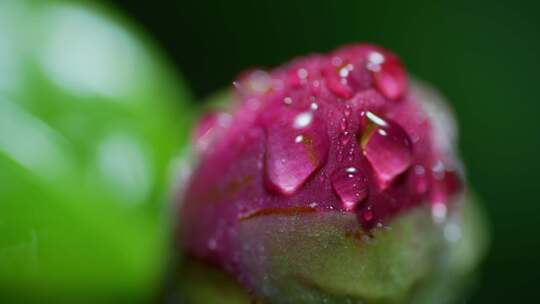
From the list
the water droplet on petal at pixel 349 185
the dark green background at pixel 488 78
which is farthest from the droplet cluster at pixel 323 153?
the dark green background at pixel 488 78

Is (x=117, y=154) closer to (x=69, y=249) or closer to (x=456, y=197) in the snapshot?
(x=69, y=249)

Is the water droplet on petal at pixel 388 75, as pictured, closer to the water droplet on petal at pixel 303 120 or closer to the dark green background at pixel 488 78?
the water droplet on petal at pixel 303 120

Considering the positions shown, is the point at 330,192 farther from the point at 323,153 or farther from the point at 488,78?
the point at 488,78

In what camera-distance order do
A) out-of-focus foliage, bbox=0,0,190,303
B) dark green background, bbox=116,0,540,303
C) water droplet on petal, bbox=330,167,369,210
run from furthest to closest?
dark green background, bbox=116,0,540,303 < out-of-focus foliage, bbox=0,0,190,303 < water droplet on petal, bbox=330,167,369,210

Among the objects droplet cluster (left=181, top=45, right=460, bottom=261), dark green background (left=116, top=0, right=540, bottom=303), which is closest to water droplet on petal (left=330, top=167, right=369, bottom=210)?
droplet cluster (left=181, top=45, right=460, bottom=261)

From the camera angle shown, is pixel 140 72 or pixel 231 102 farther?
pixel 140 72

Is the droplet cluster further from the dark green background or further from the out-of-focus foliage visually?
the dark green background

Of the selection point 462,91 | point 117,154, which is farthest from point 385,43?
point 117,154
